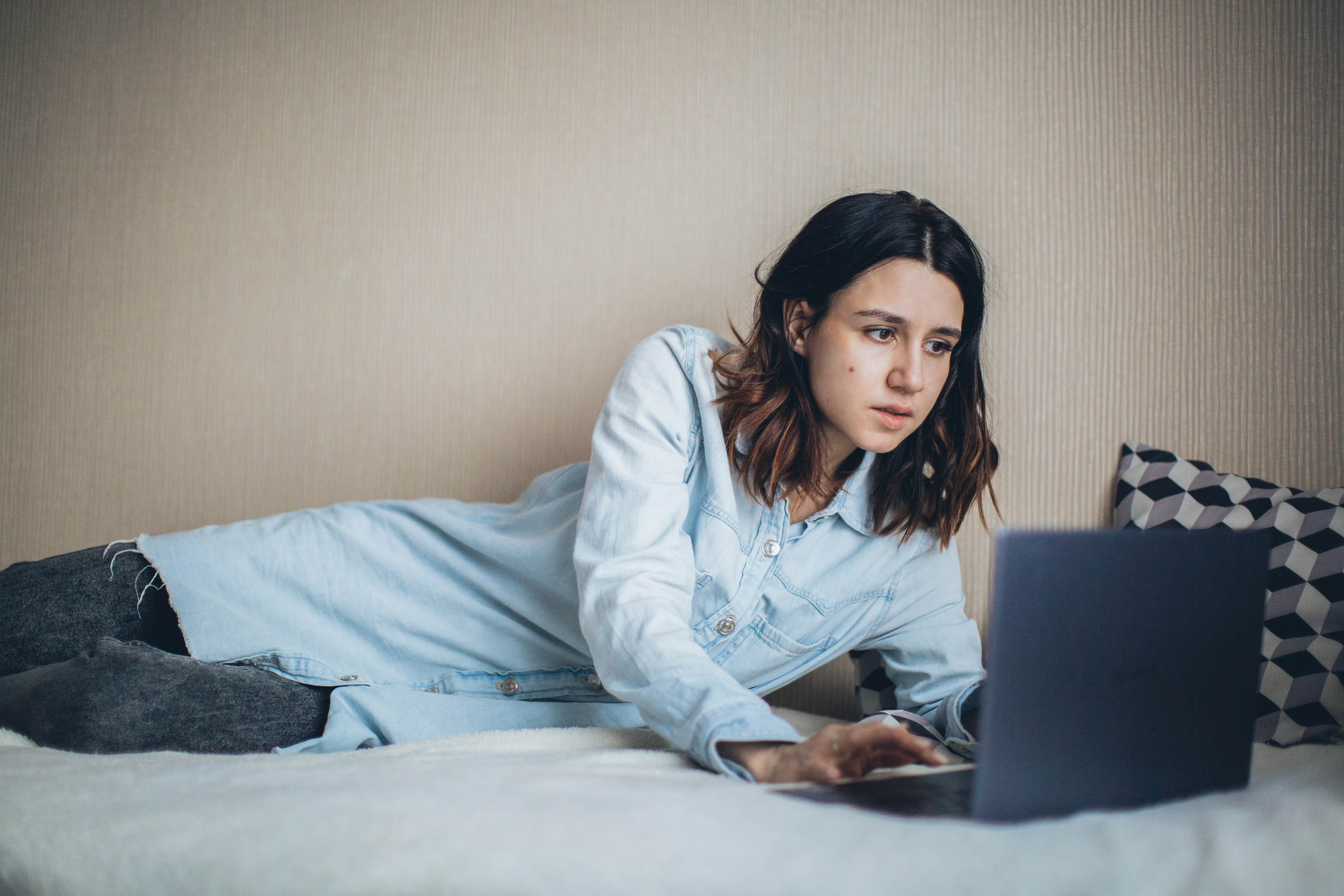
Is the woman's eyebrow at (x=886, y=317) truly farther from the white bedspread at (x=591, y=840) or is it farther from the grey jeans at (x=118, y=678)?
the grey jeans at (x=118, y=678)

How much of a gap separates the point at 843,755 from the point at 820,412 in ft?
1.51

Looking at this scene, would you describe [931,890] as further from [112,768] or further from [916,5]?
[916,5]

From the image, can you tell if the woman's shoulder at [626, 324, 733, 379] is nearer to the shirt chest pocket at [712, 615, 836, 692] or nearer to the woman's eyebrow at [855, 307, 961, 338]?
the woman's eyebrow at [855, 307, 961, 338]

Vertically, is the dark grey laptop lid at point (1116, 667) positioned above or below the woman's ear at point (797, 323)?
below

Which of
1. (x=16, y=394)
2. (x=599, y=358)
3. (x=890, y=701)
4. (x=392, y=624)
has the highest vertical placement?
(x=599, y=358)

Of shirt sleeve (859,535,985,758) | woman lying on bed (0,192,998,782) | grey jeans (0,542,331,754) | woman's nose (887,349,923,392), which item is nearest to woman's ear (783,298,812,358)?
woman lying on bed (0,192,998,782)

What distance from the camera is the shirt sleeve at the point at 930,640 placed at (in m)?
0.93

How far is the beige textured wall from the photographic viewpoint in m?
1.15

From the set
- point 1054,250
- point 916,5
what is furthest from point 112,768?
point 916,5

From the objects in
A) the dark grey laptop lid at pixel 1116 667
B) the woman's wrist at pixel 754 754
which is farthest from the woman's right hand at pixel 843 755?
the dark grey laptop lid at pixel 1116 667

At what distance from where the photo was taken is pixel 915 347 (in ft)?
2.82

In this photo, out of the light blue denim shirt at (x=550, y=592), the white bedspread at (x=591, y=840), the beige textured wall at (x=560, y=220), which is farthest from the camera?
the beige textured wall at (x=560, y=220)

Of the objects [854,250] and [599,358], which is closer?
[854,250]

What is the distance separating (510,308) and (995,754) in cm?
111
